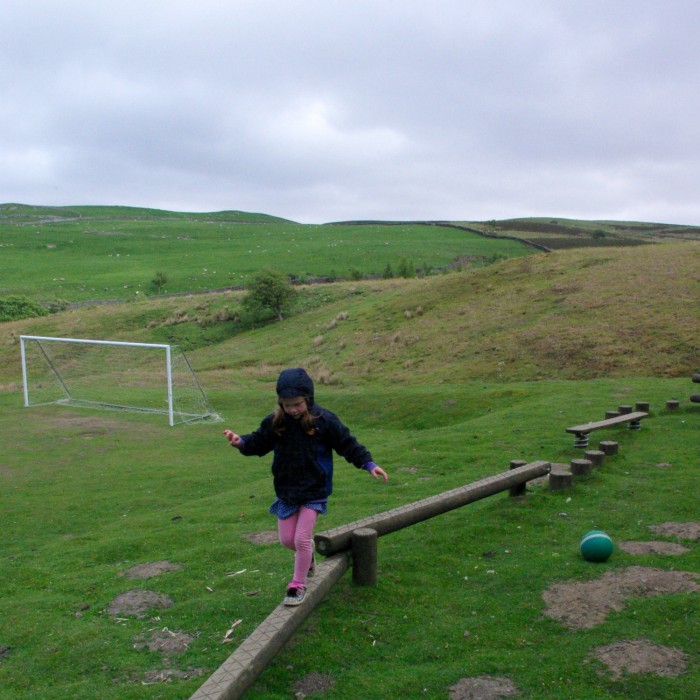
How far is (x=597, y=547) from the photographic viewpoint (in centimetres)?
695

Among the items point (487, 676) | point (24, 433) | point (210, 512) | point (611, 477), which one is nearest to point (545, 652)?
point (487, 676)

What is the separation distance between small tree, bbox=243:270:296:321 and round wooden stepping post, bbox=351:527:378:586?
43365 millimetres

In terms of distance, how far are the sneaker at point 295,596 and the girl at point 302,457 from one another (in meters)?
0.05

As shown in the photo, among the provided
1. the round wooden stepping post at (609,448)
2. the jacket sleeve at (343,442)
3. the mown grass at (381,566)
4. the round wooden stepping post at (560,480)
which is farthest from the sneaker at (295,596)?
the round wooden stepping post at (609,448)

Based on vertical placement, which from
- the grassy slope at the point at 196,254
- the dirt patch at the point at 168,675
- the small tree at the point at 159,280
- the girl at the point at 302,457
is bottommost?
the dirt patch at the point at 168,675

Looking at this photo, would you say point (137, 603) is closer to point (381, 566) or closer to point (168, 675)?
point (168, 675)

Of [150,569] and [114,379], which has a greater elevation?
[150,569]

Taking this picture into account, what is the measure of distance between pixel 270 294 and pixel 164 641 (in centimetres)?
4408

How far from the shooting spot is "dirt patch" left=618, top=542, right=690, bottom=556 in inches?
286

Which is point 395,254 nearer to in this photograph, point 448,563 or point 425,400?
point 425,400

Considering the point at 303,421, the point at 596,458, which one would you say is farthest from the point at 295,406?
the point at 596,458

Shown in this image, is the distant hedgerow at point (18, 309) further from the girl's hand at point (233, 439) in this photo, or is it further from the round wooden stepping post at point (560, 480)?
the girl's hand at point (233, 439)

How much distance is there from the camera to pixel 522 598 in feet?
20.8

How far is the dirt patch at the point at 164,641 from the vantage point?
587cm
